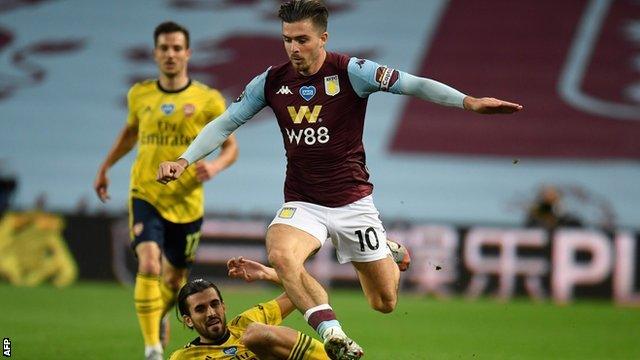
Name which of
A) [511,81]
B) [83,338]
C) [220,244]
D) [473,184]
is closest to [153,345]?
[83,338]

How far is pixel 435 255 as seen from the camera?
1535cm

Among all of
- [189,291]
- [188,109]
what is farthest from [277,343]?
[188,109]

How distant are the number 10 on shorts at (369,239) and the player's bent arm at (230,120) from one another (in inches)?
38.0

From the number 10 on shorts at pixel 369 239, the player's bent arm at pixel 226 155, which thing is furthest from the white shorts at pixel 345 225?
the player's bent arm at pixel 226 155

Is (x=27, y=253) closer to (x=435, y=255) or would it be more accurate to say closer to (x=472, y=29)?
(x=435, y=255)

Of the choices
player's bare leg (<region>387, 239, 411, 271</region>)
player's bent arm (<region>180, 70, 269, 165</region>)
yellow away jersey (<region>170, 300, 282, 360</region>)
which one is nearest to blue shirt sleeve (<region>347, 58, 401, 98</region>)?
player's bent arm (<region>180, 70, 269, 165</region>)

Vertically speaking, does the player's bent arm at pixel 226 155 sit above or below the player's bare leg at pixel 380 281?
above

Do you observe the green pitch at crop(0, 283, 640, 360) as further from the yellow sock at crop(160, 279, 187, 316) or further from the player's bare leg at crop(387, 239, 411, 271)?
the player's bare leg at crop(387, 239, 411, 271)

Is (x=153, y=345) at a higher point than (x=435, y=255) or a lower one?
higher

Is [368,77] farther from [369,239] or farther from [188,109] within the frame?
[188,109]

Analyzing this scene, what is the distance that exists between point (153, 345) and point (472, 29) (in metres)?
14.8

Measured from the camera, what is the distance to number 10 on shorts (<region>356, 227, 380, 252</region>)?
684cm

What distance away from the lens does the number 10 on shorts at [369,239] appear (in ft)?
22.4

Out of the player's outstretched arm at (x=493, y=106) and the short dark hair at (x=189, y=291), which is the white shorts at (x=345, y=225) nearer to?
the short dark hair at (x=189, y=291)
